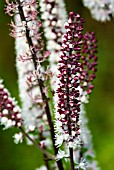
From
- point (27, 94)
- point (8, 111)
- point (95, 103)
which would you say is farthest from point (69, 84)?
point (95, 103)

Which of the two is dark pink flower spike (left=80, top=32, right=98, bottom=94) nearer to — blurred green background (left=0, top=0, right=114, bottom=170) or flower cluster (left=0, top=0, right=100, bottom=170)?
flower cluster (left=0, top=0, right=100, bottom=170)

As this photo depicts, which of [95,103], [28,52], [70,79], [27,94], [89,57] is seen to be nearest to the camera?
[70,79]

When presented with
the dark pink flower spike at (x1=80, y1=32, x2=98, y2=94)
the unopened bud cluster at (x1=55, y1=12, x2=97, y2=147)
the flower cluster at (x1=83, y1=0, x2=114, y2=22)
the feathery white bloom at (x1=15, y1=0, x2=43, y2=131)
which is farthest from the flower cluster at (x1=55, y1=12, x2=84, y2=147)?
the flower cluster at (x1=83, y1=0, x2=114, y2=22)

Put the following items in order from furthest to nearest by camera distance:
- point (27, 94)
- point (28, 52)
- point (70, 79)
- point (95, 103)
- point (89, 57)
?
point (95, 103) < point (27, 94) < point (89, 57) < point (28, 52) < point (70, 79)

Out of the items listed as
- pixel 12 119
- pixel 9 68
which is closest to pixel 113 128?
pixel 9 68

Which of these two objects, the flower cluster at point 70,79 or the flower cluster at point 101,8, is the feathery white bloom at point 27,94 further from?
the flower cluster at point 70,79

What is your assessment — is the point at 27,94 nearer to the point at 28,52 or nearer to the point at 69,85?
the point at 28,52

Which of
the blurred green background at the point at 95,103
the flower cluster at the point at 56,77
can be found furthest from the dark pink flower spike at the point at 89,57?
the blurred green background at the point at 95,103
